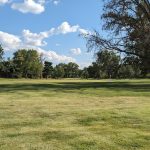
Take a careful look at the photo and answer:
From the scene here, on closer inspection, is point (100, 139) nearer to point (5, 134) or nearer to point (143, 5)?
point (5, 134)

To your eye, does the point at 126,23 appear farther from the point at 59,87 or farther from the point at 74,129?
the point at 74,129

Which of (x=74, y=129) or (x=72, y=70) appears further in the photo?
(x=72, y=70)

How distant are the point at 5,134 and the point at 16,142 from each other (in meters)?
0.97

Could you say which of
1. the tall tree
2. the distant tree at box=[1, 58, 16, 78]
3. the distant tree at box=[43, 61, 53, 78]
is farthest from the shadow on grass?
the distant tree at box=[43, 61, 53, 78]

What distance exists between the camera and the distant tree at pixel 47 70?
147 metres

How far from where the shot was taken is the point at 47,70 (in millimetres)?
148250

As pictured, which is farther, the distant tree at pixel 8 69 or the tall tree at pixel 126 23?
the distant tree at pixel 8 69

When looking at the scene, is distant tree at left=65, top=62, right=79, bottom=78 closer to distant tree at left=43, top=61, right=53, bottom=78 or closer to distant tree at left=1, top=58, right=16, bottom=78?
distant tree at left=43, top=61, right=53, bottom=78

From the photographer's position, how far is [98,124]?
1193 cm

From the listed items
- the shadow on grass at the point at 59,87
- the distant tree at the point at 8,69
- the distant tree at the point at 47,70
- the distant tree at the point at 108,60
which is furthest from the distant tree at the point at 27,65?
the shadow on grass at the point at 59,87

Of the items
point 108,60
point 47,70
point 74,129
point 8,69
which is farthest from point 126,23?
point 47,70

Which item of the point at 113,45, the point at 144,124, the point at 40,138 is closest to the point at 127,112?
the point at 144,124

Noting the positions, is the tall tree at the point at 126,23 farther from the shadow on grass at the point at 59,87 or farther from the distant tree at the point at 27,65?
the distant tree at the point at 27,65

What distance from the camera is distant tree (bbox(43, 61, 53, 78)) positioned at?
14712 centimetres
